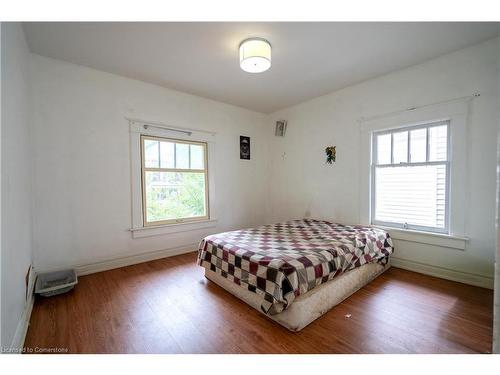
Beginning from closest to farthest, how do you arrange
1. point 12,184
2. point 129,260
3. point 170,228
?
point 12,184
point 129,260
point 170,228

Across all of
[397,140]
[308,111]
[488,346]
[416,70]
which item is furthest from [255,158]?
[488,346]

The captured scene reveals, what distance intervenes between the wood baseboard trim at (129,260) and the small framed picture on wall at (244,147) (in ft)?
6.33

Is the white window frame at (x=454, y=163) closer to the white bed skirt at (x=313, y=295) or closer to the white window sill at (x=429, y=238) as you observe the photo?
the white window sill at (x=429, y=238)

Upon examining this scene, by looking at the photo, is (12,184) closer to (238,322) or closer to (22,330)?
(22,330)

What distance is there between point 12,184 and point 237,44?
229cm

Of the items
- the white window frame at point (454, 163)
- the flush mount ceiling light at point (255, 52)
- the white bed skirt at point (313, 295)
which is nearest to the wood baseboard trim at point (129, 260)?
the white bed skirt at point (313, 295)

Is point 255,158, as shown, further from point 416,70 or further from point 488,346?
point 488,346

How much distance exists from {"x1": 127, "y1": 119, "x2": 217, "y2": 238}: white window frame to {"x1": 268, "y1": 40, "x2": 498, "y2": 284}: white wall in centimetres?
144

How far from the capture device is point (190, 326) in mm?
1727

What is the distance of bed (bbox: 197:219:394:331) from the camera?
171 cm

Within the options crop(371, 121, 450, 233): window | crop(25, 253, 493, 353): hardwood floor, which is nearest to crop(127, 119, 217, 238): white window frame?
crop(25, 253, 493, 353): hardwood floor

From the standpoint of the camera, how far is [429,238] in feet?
8.82

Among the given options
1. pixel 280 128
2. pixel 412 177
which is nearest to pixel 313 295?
pixel 412 177

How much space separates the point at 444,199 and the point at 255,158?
10.1ft
